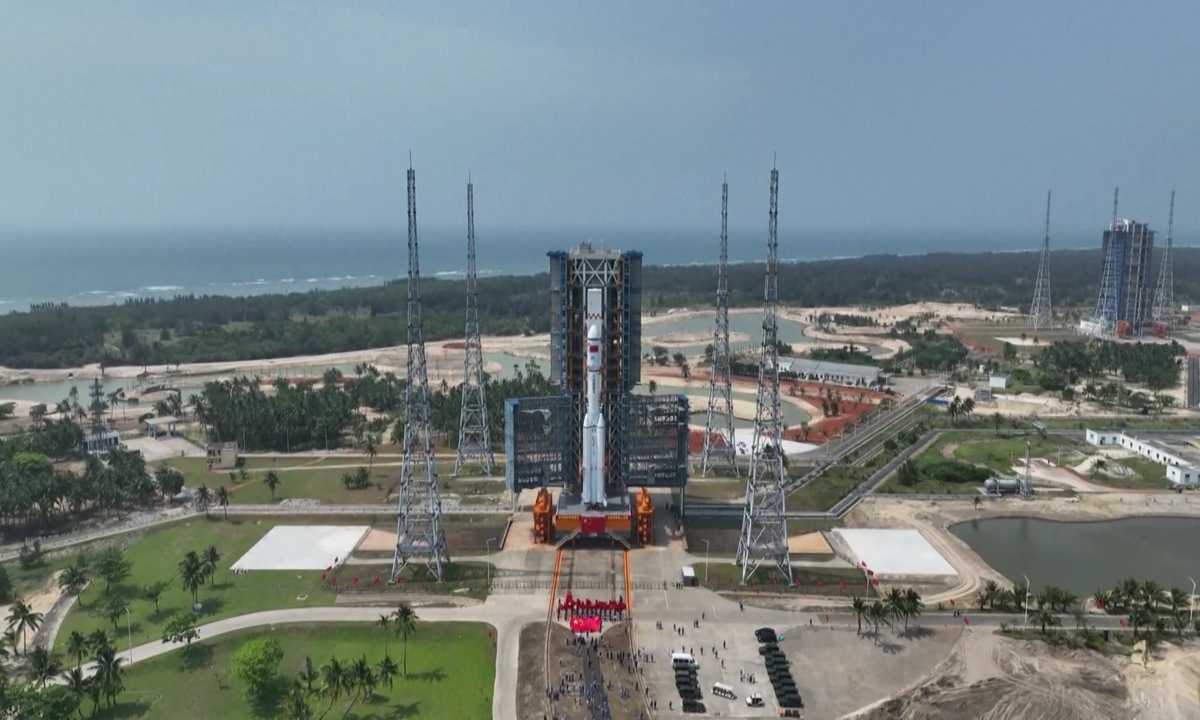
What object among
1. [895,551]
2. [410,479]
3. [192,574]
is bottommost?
[895,551]

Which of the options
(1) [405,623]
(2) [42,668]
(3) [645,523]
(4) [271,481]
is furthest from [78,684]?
(3) [645,523]

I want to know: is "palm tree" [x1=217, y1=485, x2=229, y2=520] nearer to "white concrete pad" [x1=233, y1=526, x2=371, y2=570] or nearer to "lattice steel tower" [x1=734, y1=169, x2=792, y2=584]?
"white concrete pad" [x1=233, y1=526, x2=371, y2=570]

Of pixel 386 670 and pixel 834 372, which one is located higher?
pixel 834 372

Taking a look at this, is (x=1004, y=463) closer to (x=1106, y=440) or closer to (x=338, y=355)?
(x=1106, y=440)

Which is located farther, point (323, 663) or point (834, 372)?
point (834, 372)

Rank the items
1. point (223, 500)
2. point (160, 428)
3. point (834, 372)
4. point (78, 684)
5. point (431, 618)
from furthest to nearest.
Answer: point (834, 372), point (160, 428), point (223, 500), point (431, 618), point (78, 684)

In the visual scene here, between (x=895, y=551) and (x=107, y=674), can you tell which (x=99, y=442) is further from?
(x=895, y=551)
